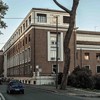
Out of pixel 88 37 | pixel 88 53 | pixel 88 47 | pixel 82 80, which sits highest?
pixel 88 37

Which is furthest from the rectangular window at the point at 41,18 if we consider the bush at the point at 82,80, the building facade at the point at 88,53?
the bush at the point at 82,80

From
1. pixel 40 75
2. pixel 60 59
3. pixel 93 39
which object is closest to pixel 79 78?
pixel 40 75

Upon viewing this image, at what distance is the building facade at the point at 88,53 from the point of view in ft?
288

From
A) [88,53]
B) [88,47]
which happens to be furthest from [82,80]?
[88,47]

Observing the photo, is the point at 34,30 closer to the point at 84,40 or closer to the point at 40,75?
the point at 40,75

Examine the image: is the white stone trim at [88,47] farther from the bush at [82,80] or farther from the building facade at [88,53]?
the bush at [82,80]

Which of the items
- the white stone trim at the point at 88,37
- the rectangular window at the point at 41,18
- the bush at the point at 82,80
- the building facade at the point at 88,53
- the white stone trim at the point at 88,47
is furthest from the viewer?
the white stone trim at the point at 88,37

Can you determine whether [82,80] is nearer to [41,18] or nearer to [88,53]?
[41,18]

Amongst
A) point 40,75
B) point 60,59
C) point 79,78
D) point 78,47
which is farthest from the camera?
point 78,47

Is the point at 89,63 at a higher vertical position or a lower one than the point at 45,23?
lower

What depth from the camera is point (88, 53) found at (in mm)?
89062

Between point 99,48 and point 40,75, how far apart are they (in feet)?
79.4

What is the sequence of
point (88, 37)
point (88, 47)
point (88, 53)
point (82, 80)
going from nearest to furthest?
point (82, 80), point (88, 53), point (88, 47), point (88, 37)

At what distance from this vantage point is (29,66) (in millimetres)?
80312
